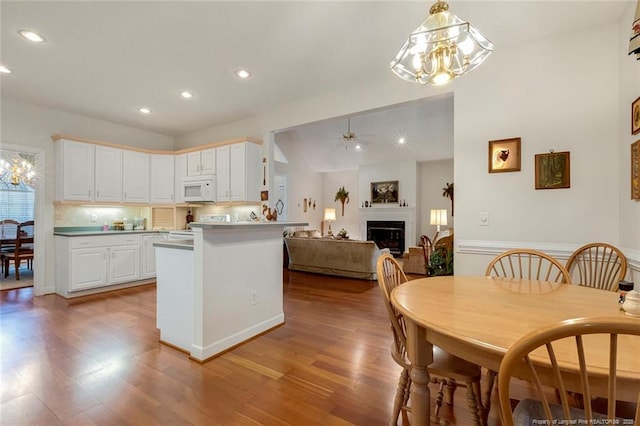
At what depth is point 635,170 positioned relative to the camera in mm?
2164

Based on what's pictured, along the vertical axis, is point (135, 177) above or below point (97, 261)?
above

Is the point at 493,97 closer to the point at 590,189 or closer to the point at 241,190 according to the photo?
the point at 590,189

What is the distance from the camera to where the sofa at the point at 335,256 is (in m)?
5.26

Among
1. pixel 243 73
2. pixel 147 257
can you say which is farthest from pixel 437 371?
pixel 147 257

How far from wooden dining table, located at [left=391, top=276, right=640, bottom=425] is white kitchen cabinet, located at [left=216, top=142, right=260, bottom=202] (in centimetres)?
352

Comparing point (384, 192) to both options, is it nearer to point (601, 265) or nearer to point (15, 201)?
point (601, 265)

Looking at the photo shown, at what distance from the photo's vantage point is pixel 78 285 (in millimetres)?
4219

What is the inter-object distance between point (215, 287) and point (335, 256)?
3311 millimetres

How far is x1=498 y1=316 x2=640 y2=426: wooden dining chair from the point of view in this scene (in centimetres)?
68

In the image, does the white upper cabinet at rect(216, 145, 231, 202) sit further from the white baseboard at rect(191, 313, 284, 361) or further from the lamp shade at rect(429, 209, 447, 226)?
the lamp shade at rect(429, 209, 447, 226)

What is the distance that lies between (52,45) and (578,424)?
15.1ft

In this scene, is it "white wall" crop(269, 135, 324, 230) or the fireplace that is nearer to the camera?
the fireplace

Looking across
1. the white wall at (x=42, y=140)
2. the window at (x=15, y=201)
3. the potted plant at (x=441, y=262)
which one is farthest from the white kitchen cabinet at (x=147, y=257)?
the potted plant at (x=441, y=262)

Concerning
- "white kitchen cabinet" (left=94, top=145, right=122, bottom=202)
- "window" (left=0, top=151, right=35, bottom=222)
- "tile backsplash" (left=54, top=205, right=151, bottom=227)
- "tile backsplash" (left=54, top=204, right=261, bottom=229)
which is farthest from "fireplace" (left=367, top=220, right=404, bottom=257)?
"window" (left=0, top=151, right=35, bottom=222)
